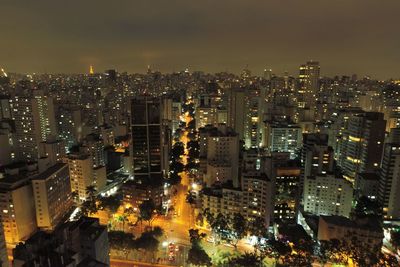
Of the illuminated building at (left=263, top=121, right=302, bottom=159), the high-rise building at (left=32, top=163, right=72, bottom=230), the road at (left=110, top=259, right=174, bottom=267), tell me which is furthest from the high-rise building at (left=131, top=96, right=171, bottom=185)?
the illuminated building at (left=263, top=121, right=302, bottom=159)

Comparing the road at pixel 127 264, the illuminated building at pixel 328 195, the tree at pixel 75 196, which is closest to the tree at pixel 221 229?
the road at pixel 127 264

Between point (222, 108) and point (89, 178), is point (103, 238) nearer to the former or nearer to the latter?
point (89, 178)

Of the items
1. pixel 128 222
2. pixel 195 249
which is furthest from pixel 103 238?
pixel 128 222

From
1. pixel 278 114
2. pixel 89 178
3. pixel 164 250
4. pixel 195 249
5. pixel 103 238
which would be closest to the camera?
pixel 103 238

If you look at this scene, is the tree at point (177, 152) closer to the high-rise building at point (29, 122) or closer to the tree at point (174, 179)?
the tree at point (174, 179)

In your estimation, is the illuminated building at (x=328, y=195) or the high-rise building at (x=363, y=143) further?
the high-rise building at (x=363, y=143)

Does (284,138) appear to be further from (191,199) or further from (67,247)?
(67,247)
